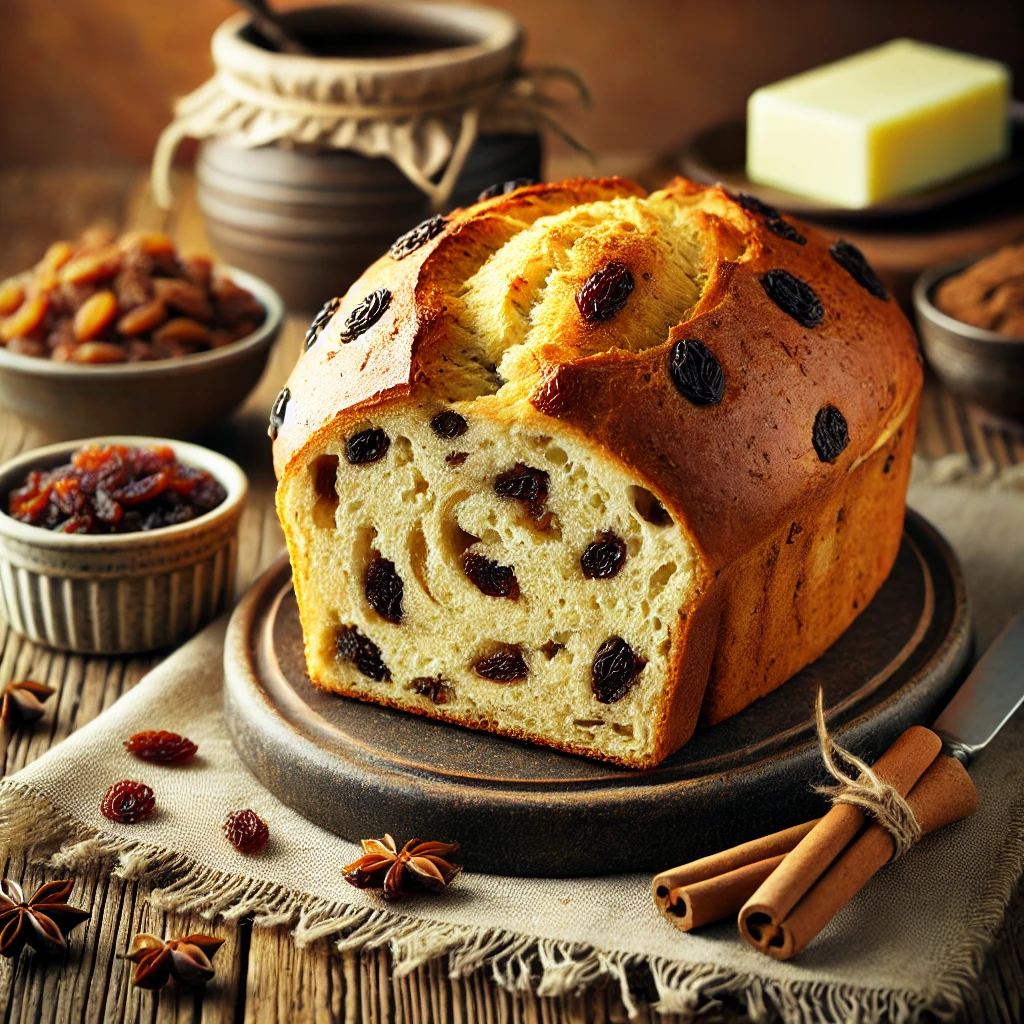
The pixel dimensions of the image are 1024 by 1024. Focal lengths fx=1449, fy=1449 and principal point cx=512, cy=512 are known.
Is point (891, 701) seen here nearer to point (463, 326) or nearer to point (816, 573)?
point (816, 573)

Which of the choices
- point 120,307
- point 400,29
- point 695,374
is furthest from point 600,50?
point 695,374

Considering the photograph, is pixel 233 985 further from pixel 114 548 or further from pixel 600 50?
pixel 600 50

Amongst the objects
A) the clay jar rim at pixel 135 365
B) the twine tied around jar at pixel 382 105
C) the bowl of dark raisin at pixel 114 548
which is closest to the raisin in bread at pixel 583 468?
the bowl of dark raisin at pixel 114 548

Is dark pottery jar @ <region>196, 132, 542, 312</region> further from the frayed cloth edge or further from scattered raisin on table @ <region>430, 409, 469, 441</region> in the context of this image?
the frayed cloth edge

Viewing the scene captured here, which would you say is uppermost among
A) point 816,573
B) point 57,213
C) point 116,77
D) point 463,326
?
point 463,326

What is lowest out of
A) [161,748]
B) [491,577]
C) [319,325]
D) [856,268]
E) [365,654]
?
[161,748]

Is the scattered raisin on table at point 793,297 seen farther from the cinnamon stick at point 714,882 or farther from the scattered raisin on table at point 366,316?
the cinnamon stick at point 714,882

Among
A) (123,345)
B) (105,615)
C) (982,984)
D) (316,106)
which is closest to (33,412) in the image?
(123,345)
